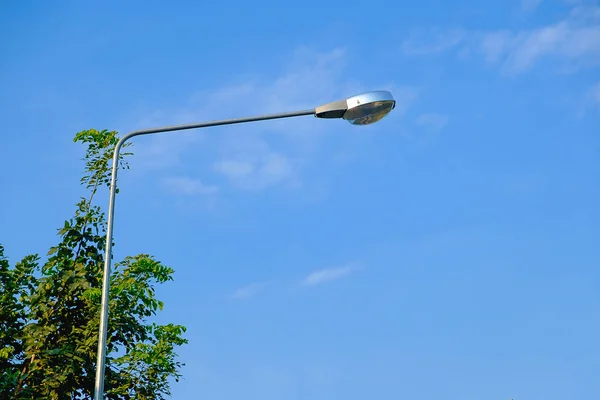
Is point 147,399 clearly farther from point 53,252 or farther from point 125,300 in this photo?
point 53,252

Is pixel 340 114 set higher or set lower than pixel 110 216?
higher

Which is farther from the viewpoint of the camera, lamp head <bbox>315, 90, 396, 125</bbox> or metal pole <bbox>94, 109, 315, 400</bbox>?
lamp head <bbox>315, 90, 396, 125</bbox>

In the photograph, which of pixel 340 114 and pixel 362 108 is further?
pixel 340 114

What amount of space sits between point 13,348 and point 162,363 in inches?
132

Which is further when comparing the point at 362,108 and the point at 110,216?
the point at 110,216

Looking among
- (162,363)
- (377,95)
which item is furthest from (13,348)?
(377,95)

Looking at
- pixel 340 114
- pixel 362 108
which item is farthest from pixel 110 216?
pixel 362 108

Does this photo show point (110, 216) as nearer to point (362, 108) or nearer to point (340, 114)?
point (340, 114)

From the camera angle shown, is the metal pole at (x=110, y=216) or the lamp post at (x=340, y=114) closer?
the metal pole at (x=110, y=216)

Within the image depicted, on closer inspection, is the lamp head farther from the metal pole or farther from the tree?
the tree

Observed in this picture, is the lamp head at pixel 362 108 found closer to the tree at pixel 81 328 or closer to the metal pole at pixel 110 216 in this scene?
the metal pole at pixel 110 216

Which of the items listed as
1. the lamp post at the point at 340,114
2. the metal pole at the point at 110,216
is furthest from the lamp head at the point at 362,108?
the metal pole at the point at 110,216

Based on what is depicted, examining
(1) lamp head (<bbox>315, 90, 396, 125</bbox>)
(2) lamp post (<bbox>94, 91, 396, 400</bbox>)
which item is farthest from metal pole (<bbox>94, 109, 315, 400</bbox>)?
(1) lamp head (<bbox>315, 90, 396, 125</bbox>)

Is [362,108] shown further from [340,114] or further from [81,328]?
[81,328]
